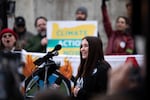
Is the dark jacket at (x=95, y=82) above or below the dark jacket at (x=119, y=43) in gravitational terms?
below

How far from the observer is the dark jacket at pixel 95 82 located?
675 cm

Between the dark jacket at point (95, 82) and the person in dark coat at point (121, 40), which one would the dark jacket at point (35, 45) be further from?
the dark jacket at point (95, 82)

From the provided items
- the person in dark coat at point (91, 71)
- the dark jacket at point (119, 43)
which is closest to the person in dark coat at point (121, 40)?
the dark jacket at point (119, 43)

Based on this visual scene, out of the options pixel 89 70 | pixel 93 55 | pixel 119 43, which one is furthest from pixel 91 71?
pixel 119 43

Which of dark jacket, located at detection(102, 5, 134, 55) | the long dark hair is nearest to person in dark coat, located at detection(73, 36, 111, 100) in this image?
the long dark hair

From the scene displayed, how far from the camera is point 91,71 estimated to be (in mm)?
6969

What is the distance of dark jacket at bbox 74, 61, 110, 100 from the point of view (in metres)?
6.75

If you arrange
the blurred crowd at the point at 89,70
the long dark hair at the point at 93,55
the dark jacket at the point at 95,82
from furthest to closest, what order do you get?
the long dark hair at the point at 93,55 < the dark jacket at the point at 95,82 < the blurred crowd at the point at 89,70

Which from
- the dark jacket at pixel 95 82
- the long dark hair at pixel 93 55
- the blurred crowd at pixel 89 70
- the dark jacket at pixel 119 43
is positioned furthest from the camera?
the dark jacket at pixel 119 43

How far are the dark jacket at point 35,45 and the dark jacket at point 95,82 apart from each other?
313 cm

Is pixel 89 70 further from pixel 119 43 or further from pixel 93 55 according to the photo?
pixel 119 43

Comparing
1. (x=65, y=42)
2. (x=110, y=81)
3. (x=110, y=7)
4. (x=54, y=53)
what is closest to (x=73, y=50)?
(x=65, y=42)

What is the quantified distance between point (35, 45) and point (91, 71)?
10.8ft

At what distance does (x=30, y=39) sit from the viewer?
34.1 feet
